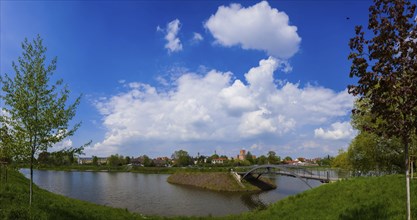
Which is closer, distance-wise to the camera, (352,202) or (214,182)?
(352,202)

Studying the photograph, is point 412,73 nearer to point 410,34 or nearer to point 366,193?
point 410,34

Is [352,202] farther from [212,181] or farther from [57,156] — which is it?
[212,181]

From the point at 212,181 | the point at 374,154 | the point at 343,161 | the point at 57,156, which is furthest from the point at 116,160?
the point at 57,156

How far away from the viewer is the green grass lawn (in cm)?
1331

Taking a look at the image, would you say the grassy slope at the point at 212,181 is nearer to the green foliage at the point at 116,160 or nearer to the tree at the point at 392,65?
the tree at the point at 392,65

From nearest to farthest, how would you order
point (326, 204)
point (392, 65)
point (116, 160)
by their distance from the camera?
1. point (392, 65)
2. point (326, 204)
3. point (116, 160)

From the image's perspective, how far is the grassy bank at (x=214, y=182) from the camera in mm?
72250

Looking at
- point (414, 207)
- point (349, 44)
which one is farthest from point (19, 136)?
point (414, 207)

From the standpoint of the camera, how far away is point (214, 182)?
251 feet

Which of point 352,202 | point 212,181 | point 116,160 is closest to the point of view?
point 352,202

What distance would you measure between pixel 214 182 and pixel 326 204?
5986cm

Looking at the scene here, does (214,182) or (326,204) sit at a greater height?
(326,204)

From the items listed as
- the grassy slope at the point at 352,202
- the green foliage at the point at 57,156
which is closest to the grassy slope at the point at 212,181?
the grassy slope at the point at 352,202

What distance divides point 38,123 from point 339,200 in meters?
16.8
